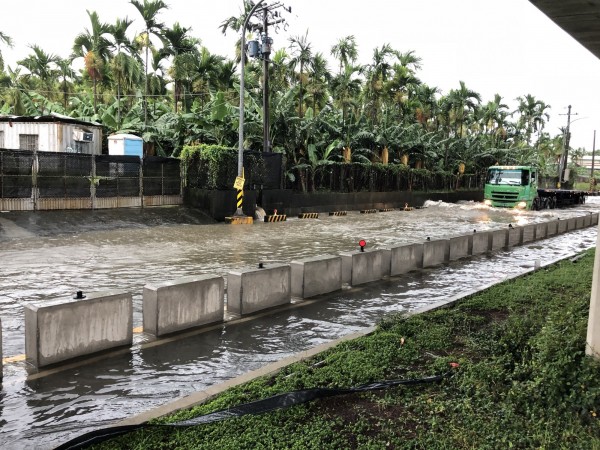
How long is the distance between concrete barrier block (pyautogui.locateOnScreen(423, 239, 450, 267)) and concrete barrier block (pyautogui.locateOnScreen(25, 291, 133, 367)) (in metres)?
8.14

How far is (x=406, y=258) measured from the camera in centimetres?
1229

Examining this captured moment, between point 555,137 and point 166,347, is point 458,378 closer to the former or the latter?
point 166,347

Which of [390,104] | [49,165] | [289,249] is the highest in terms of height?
[390,104]

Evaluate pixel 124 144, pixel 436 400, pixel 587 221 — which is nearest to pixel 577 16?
pixel 436 400

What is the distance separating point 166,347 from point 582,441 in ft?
15.3

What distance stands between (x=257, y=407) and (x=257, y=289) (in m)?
3.88

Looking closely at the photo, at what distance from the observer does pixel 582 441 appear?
3.91 meters

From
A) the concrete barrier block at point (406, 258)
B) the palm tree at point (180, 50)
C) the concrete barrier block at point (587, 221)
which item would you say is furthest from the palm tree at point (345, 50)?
the concrete barrier block at point (406, 258)

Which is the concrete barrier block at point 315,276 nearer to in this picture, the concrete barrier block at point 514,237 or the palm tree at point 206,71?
the concrete barrier block at point 514,237

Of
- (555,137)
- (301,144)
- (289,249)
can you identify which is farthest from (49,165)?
(555,137)

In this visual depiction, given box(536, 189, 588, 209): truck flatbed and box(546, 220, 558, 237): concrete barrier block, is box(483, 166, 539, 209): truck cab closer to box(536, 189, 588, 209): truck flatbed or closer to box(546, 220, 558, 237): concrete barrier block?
box(536, 189, 588, 209): truck flatbed

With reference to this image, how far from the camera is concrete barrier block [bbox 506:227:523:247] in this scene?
58.1ft

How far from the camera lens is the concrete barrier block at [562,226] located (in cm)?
2275

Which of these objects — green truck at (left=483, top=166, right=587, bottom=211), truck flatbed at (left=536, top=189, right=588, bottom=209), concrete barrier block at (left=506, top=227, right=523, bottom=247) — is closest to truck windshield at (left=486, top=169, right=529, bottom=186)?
green truck at (left=483, top=166, right=587, bottom=211)
